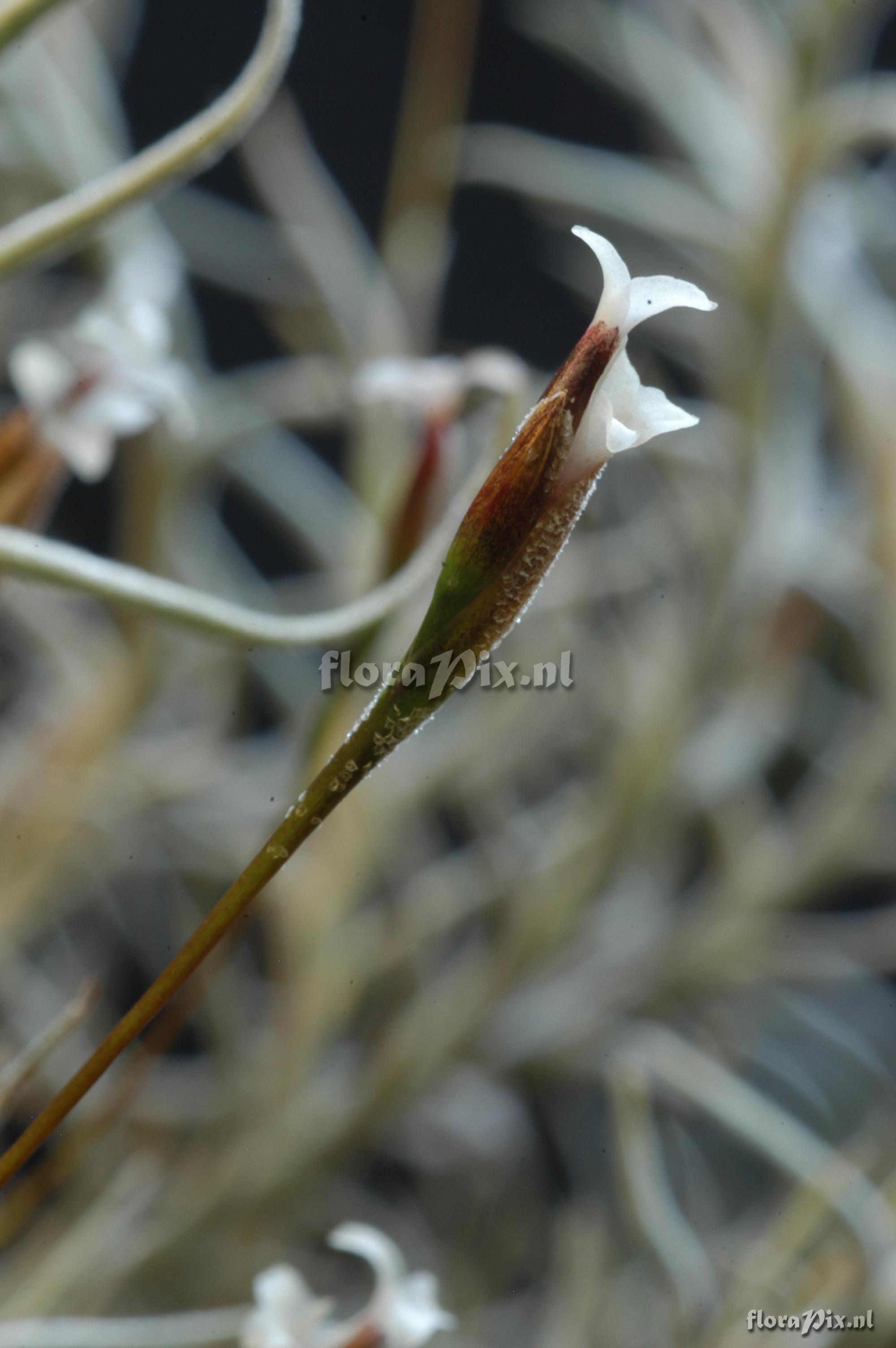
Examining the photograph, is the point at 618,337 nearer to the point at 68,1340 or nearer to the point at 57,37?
the point at 68,1340

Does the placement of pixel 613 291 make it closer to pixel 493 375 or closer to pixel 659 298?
pixel 659 298

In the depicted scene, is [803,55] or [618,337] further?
[803,55]

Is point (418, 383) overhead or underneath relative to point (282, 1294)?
overhead

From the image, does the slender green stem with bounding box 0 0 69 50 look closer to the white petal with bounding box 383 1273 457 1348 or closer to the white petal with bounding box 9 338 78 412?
the white petal with bounding box 9 338 78 412

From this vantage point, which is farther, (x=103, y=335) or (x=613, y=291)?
(x=103, y=335)

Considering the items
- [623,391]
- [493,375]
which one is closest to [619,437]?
Result: [623,391]

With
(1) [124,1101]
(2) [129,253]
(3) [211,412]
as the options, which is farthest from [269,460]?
(1) [124,1101]

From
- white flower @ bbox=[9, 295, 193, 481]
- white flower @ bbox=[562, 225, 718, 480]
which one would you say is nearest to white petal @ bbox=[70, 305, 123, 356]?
white flower @ bbox=[9, 295, 193, 481]
